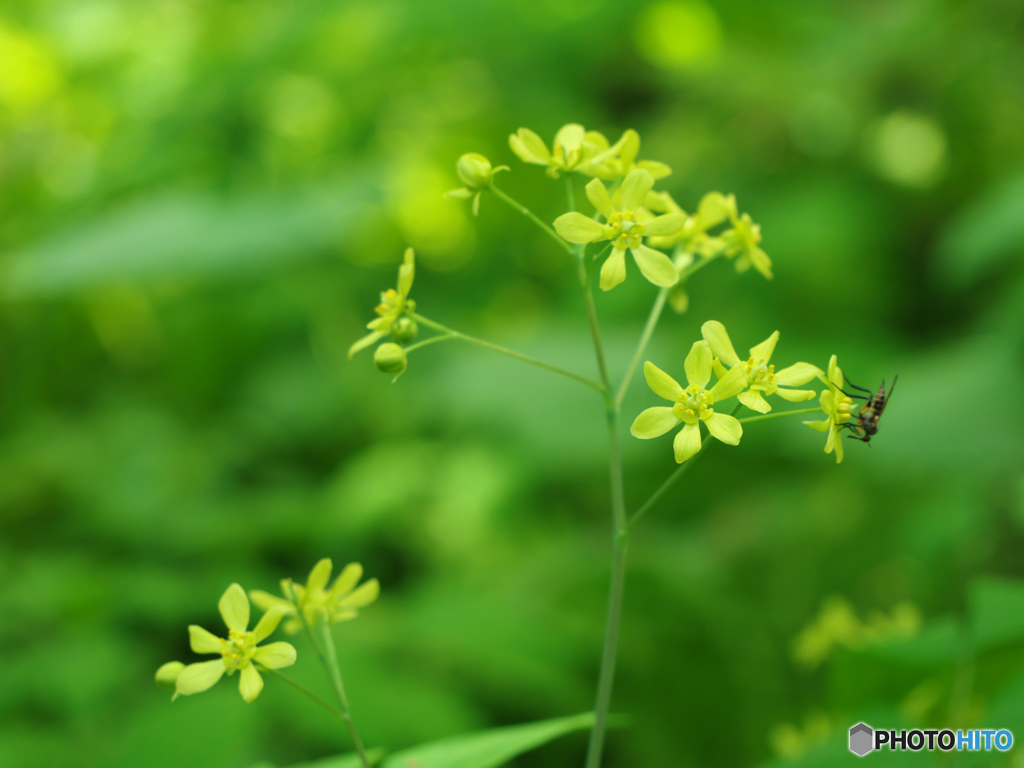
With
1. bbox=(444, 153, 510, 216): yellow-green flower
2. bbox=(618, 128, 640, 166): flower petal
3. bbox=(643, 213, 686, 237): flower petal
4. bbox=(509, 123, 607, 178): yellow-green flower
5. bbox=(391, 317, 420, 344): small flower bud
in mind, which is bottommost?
→ bbox=(391, 317, 420, 344): small flower bud

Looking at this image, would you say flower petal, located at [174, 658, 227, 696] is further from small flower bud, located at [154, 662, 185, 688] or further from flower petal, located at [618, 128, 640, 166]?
flower petal, located at [618, 128, 640, 166]

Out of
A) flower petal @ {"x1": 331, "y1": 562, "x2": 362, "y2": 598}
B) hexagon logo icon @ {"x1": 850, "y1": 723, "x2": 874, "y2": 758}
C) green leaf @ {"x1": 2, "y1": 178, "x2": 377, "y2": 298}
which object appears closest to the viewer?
flower petal @ {"x1": 331, "y1": 562, "x2": 362, "y2": 598}

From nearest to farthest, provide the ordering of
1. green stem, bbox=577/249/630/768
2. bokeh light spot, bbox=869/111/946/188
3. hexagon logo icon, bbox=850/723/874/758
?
green stem, bbox=577/249/630/768, hexagon logo icon, bbox=850/723/874/758, bokeh light spot, bbox=869/111/946/188

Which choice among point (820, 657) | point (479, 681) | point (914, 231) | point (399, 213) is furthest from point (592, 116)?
point (820, 657)

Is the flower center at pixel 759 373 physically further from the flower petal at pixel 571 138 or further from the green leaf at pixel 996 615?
the green leaf at pixel 996 615

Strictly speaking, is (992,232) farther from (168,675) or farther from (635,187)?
(168,675)

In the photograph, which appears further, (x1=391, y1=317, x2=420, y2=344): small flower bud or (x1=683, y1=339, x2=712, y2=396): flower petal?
(x1=391, y1=317, x2=420, y2=344): small flower bud

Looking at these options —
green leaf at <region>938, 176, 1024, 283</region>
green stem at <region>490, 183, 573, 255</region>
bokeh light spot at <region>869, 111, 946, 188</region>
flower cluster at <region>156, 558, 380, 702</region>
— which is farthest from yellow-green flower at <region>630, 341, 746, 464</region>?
bokeh light spot at <region>869, 111, 946, 188</region>

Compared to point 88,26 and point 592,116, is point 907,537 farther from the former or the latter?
point 88,26
